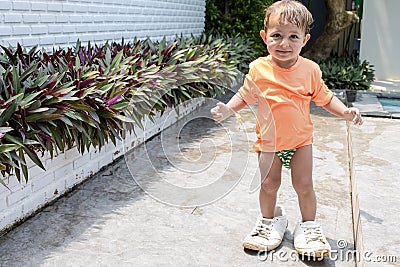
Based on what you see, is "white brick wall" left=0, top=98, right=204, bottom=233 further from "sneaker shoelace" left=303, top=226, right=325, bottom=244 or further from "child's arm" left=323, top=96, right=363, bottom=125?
"child's arm" left=323, top=96, right=363, bottom=125

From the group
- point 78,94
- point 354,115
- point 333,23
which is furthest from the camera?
point 333,23

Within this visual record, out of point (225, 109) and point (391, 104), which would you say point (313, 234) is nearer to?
point (225, 109)

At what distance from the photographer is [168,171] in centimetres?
399

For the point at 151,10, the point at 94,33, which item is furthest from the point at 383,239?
the point at 151,10

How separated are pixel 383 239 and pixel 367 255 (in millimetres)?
221

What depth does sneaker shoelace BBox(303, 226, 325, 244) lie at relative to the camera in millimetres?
2611

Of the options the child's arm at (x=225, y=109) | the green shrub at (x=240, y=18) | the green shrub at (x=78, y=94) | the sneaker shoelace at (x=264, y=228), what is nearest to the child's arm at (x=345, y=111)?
the child's arm at (x=225, y=109)

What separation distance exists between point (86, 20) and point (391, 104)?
4497 mm

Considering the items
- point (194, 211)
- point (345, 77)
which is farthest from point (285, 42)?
point (345, 77)

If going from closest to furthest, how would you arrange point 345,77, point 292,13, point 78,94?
1. point 292,13
2. point 78,94
3. point 345,77

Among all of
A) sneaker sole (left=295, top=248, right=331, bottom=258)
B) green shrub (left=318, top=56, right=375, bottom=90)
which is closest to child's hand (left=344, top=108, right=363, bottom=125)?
sneaker sole (left=295, top=248, right=331, bottom=258)

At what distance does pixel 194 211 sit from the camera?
10.5 feet

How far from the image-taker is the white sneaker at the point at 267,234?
2.66 metres

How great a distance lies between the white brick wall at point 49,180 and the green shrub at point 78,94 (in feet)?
0.31
